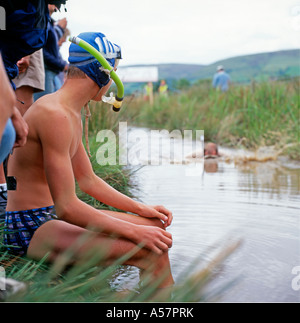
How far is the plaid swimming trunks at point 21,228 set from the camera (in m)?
2.15

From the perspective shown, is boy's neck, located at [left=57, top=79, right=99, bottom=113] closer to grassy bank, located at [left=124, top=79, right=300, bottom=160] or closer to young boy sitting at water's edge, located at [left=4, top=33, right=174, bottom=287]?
young boy sitting at water's edge, located at [left=4, top=33, right=174, bottom=287]

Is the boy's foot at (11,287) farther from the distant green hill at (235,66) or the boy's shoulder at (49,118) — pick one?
the distant green hill at (235,66)

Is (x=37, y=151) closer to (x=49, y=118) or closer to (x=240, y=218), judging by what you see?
(x=49, y=118)

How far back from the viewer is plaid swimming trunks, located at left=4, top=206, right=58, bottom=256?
7.05ft

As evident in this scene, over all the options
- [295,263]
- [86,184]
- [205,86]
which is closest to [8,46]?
[86,184]

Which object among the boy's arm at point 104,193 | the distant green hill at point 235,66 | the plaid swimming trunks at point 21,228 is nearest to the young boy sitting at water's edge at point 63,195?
the plaid swimming trunks at point 21,228

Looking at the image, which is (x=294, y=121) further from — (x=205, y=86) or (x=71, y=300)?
(x=71, y=300)

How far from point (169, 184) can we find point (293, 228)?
6.44 feet

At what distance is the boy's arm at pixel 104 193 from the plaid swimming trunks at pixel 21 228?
37 cm

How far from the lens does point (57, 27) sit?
5.49 m

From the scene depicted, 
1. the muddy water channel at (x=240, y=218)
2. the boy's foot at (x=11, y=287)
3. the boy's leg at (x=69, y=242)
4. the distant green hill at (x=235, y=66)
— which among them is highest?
the distant green hill at (x=235, y=66)

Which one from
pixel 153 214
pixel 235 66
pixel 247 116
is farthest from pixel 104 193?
pixel 235 66

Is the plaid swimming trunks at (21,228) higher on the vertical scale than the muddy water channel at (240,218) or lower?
higher

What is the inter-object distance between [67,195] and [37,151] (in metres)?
0.24
